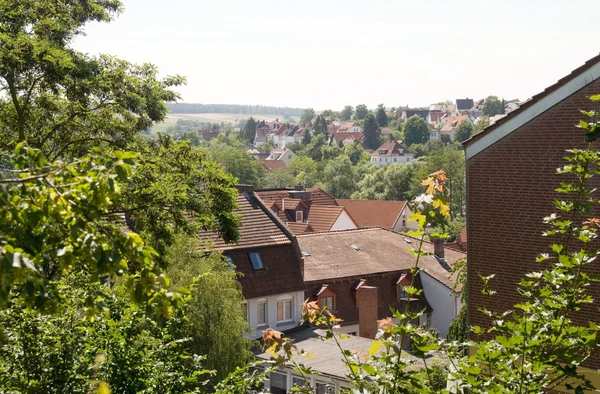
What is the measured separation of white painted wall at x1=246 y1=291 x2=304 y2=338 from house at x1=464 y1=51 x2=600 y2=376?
17.1 metres

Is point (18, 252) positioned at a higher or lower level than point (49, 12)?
lower

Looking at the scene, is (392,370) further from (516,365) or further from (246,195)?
(246,195)

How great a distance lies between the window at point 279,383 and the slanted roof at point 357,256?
7250 mm

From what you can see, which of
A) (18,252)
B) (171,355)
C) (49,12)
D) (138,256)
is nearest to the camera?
(18,252)

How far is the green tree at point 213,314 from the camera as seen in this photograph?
69.1 ft

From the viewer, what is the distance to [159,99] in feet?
52.4

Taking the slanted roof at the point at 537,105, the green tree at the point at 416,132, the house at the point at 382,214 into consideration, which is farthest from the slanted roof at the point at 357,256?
the green tree at the point at 416,132

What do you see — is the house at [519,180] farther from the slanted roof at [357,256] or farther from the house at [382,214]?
the house at [382,214]

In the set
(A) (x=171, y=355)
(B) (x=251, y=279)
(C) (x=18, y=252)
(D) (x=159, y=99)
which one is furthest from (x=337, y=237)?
(C) (x=18, y=252)

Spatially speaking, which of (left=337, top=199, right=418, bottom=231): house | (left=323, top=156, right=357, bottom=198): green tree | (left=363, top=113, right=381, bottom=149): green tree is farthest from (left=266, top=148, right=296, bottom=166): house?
(left=337, top=199, right=418, bottom=231): house

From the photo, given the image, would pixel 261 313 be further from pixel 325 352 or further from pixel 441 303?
pixel 441 303

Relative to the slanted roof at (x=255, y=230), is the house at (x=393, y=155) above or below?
below

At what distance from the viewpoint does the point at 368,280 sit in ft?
112

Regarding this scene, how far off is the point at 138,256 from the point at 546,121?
965cm
